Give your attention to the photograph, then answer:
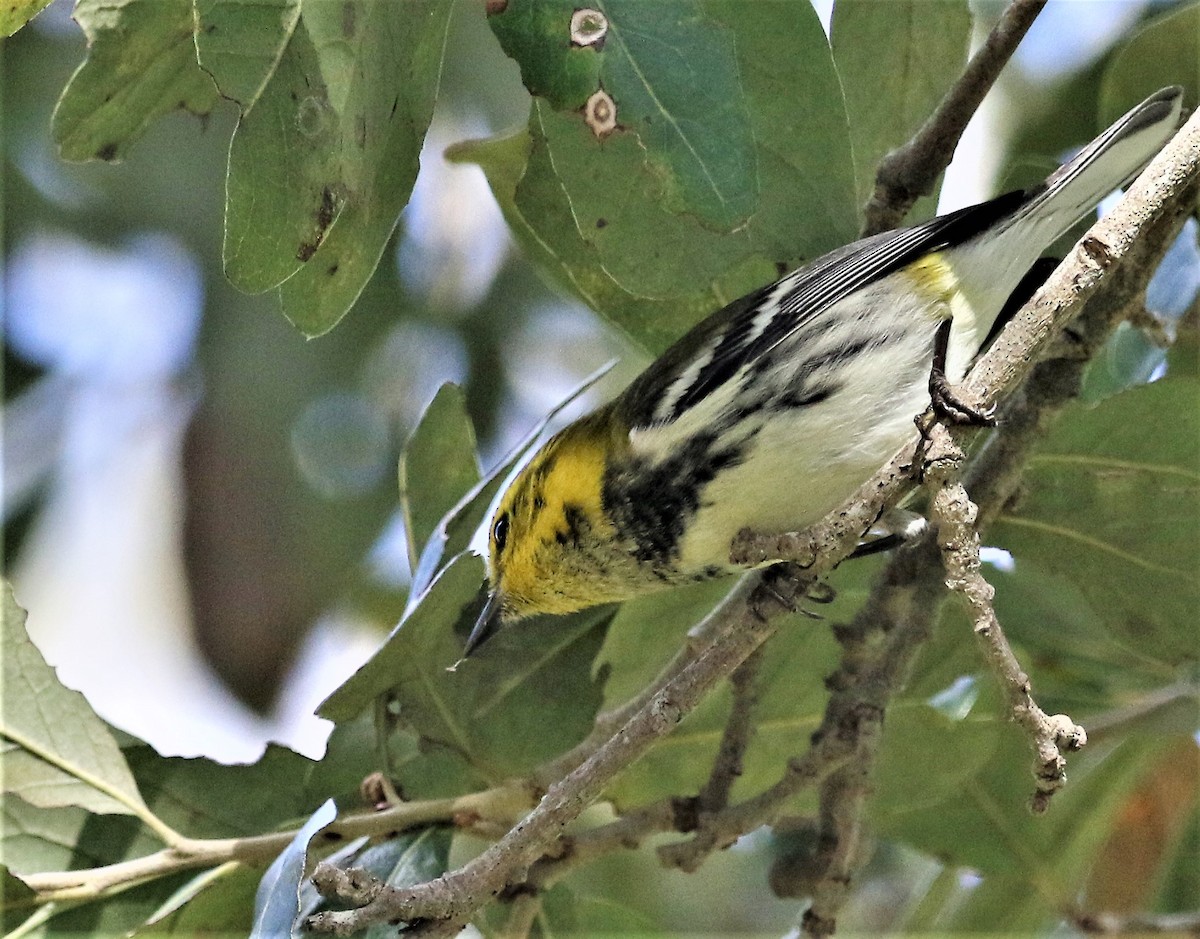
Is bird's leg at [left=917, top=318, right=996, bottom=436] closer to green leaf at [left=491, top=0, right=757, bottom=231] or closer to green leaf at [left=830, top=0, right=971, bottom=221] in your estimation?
green leaf at [left=491, top=0, right=757, bottom=231]

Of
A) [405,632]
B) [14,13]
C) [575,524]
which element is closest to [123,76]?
[14,13]

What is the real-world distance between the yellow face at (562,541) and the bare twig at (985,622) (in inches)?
27.6

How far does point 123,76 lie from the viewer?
5.42 feet

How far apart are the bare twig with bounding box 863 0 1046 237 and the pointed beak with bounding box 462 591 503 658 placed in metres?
0.75

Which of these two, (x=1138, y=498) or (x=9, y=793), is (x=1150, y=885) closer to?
(x=1138, y=498)

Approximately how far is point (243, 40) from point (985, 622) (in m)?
0.92

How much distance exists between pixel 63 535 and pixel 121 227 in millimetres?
919

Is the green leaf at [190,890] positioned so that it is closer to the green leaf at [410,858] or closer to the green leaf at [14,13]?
the green leaf at [410,858]

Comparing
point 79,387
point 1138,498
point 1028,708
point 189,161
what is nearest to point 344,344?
point 189,161

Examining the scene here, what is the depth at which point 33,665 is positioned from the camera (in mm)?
1869

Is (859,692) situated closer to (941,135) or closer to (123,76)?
(941,135)

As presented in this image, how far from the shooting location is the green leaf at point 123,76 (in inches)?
62.3

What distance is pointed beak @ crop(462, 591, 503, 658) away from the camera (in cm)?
197

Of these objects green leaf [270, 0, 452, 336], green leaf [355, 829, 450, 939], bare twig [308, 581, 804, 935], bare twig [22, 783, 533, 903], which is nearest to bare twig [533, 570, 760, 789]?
bare twig [22, 783, 533, 903]
